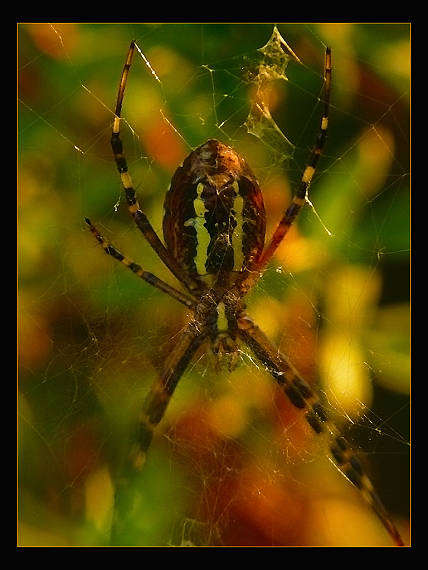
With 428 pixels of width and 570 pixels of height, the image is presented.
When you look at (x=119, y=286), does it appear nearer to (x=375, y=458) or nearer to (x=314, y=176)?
(x=314, y=176)

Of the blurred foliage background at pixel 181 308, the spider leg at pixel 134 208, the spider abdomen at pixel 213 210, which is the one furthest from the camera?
the blurred foliage background at pixel 181 308

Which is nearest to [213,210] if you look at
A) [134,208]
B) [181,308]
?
[134,208]

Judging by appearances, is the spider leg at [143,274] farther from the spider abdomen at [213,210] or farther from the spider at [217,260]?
the spider abdomen at [213,210]

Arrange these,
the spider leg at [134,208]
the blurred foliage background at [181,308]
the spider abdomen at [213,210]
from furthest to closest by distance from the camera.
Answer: the blurred foliage background at [181,308] → the spider leg at [134,208] → the spider abdomen at [213,210]

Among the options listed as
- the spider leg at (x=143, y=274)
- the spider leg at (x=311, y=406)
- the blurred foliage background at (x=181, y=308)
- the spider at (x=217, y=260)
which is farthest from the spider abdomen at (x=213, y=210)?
the spider leg at (x=311, y=406)

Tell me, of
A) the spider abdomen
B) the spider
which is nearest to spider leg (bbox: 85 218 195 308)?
the spider

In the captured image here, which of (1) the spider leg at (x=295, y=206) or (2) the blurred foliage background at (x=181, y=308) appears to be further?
(2) the blurred foliage background at (x=181, y=308)

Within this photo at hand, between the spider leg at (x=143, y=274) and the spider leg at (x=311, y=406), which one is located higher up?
the spider leg at (x=143, y=274)
